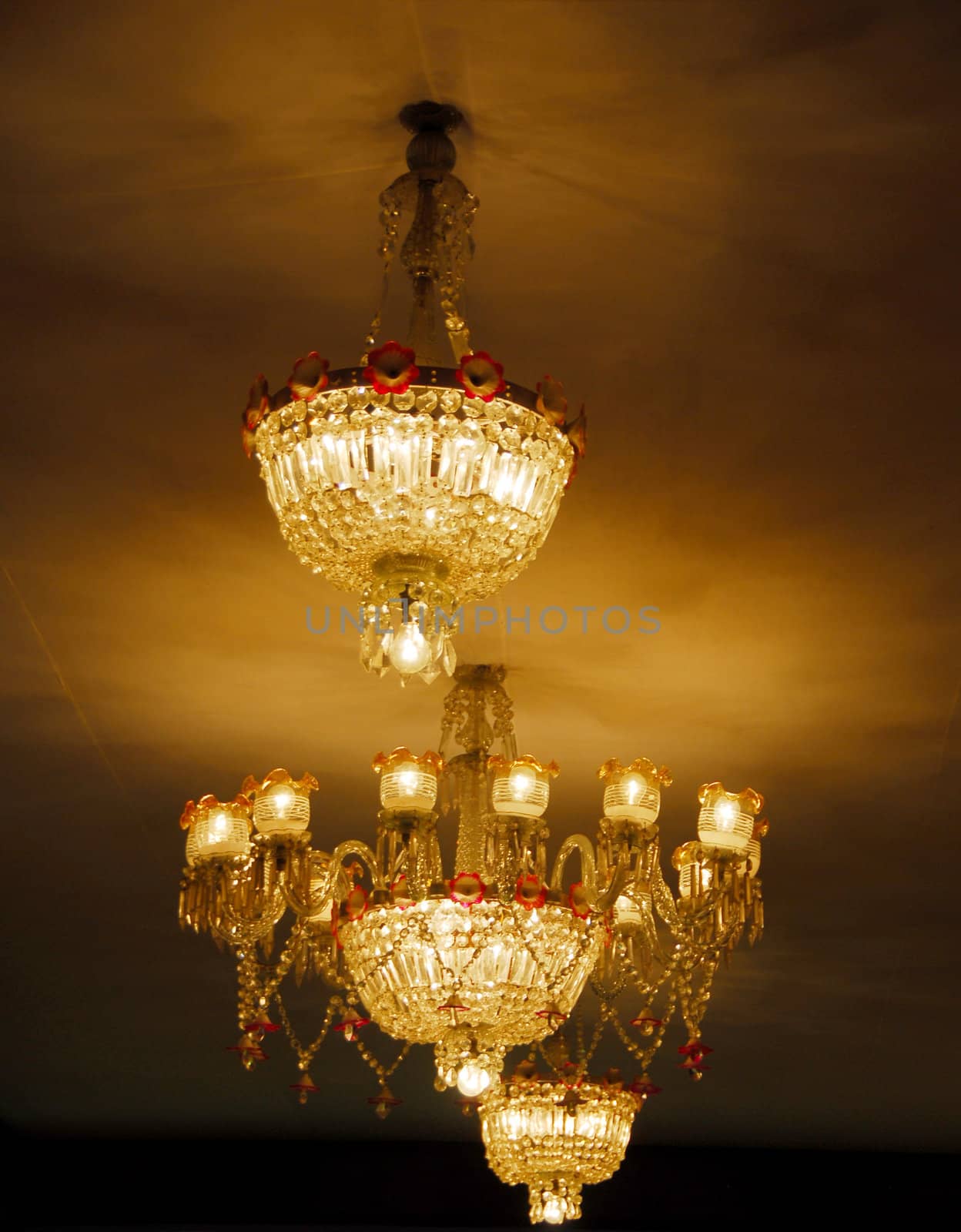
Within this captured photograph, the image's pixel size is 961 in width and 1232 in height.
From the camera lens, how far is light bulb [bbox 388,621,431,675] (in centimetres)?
316

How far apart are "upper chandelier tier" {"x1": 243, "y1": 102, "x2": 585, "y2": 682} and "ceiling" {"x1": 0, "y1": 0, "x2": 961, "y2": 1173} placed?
85 millimetres

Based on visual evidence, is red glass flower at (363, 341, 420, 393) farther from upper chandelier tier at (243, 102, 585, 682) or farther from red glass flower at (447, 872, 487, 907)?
red glass flower at (447, 872, 487, 907)

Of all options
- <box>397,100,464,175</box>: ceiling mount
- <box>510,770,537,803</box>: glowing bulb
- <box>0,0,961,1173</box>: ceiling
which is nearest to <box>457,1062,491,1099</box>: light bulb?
<box>510,770,537,803</box>: glowing bulb

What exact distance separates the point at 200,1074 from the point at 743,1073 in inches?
114

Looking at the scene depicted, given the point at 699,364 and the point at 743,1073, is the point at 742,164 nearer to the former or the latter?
the point at 699,364

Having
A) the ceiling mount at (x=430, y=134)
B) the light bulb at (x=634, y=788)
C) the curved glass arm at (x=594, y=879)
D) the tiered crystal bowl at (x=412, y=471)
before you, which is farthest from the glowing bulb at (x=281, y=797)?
the ceiling mount at (x=430, y=134)

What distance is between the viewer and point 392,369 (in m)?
2.85

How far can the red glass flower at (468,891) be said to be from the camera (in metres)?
3.79

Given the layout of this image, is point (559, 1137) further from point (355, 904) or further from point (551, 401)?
point (551, 401)

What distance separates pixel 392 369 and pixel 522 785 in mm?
1337

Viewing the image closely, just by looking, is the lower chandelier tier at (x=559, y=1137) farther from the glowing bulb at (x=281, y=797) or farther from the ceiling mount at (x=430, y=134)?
the ceiling mount at (x=430, y=134)

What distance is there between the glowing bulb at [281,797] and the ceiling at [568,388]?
665 millimetres

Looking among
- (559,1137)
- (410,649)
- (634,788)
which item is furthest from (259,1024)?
(559,1137)

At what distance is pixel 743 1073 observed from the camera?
871 cm
